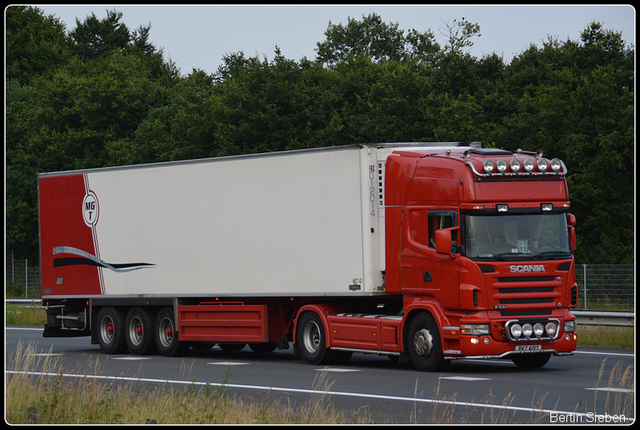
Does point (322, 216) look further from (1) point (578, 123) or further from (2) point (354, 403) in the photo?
(1) point (578, 123)

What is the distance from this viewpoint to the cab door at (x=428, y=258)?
50.8 ft

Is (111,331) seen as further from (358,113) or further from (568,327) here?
(358,113)

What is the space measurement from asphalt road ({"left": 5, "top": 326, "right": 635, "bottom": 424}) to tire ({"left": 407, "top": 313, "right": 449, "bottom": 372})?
0.18 meters

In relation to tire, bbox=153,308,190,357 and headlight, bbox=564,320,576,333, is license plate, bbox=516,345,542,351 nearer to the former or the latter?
headlight, bbox=564,320,576,333

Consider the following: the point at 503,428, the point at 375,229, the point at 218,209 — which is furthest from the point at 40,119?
the point at 503,428

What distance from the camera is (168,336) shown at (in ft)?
67.5

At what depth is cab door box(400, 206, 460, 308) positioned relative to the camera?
15492 millimetres

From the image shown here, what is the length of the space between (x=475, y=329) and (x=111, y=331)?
30.5 feet

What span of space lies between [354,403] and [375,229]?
15.9ft

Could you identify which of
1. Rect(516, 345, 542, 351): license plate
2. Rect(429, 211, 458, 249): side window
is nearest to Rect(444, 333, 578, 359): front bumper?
Rect(516, 345, 542, 351): license plate

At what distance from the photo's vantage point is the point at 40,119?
54469mm

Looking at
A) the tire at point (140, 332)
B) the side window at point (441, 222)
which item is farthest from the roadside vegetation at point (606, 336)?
the tire at point (140, 332)

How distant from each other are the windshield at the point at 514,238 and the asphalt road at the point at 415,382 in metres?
1.83

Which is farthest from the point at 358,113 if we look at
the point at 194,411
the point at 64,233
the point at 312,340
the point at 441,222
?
the point at 194,411
